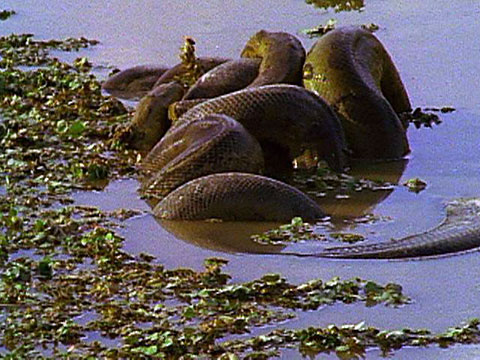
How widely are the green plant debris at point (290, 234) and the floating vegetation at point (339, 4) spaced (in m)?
8.26

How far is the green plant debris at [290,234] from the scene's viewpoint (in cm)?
780

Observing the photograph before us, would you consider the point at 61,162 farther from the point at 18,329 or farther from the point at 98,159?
the point at 18,329

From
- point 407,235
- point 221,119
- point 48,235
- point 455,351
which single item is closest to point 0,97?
point 221,119

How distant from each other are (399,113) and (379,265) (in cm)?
388

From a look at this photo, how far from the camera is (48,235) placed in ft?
25.7

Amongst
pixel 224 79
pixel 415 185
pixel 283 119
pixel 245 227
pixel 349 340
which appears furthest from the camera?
pixel 224 79

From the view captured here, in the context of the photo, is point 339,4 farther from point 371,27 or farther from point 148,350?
point 148,350

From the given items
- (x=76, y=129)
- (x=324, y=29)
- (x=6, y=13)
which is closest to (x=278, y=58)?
(x=76, y=129)

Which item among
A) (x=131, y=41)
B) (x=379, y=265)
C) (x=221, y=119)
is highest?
(x=131, y=41)

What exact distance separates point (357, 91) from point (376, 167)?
661 mm

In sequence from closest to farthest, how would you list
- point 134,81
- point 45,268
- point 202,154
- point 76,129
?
point 45,268
point 202,154
point 76,129
point 134,81

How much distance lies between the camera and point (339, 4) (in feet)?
53.6

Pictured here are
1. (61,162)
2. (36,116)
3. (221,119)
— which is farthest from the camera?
(36,116)

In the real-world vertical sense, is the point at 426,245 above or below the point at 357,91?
below
